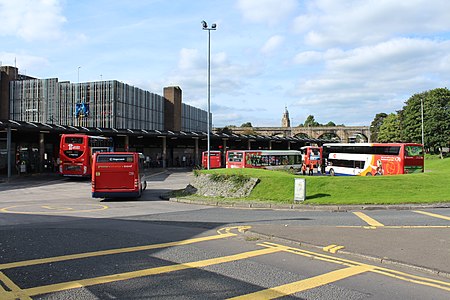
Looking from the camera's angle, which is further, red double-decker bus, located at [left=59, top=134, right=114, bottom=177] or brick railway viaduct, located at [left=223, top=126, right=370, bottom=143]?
brick railway viaduct, located at [left=223, top=126, right=370, bottom=143]

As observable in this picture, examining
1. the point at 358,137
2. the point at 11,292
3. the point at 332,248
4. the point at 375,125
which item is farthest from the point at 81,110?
the point at 375,125

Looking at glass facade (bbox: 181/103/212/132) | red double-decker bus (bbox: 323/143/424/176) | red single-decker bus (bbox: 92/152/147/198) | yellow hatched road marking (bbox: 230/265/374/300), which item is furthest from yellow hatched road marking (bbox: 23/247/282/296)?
glass facade (bbox: 181/103/212/132)

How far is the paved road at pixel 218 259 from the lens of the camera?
5.40m

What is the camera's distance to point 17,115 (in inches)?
3046

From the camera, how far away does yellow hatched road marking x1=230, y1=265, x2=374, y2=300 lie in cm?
516

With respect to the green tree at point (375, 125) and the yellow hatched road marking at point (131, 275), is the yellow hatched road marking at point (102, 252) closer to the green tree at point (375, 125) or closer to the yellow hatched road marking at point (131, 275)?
the yellow hatched road marking at point (131, 275)

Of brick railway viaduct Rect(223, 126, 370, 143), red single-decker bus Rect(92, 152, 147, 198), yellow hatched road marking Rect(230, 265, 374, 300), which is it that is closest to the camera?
yellow hatched road marking Rect(230, 265, 374, 300)

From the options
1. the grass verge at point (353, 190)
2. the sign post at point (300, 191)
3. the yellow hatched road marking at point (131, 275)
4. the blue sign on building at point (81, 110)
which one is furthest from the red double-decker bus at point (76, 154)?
the blue sign on building at point (81, 110)

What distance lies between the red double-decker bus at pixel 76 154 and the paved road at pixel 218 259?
876 inches

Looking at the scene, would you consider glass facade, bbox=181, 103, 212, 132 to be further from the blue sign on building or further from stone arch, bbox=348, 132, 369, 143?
stone arch, bbox=348, 132, 369, 143

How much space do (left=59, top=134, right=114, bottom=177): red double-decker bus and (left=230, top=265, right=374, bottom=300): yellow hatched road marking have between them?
99.0 ft

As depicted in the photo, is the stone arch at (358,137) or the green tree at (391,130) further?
the stone arch at (358,137)

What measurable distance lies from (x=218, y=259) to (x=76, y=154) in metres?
29.6

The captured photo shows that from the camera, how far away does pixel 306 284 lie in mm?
5672
